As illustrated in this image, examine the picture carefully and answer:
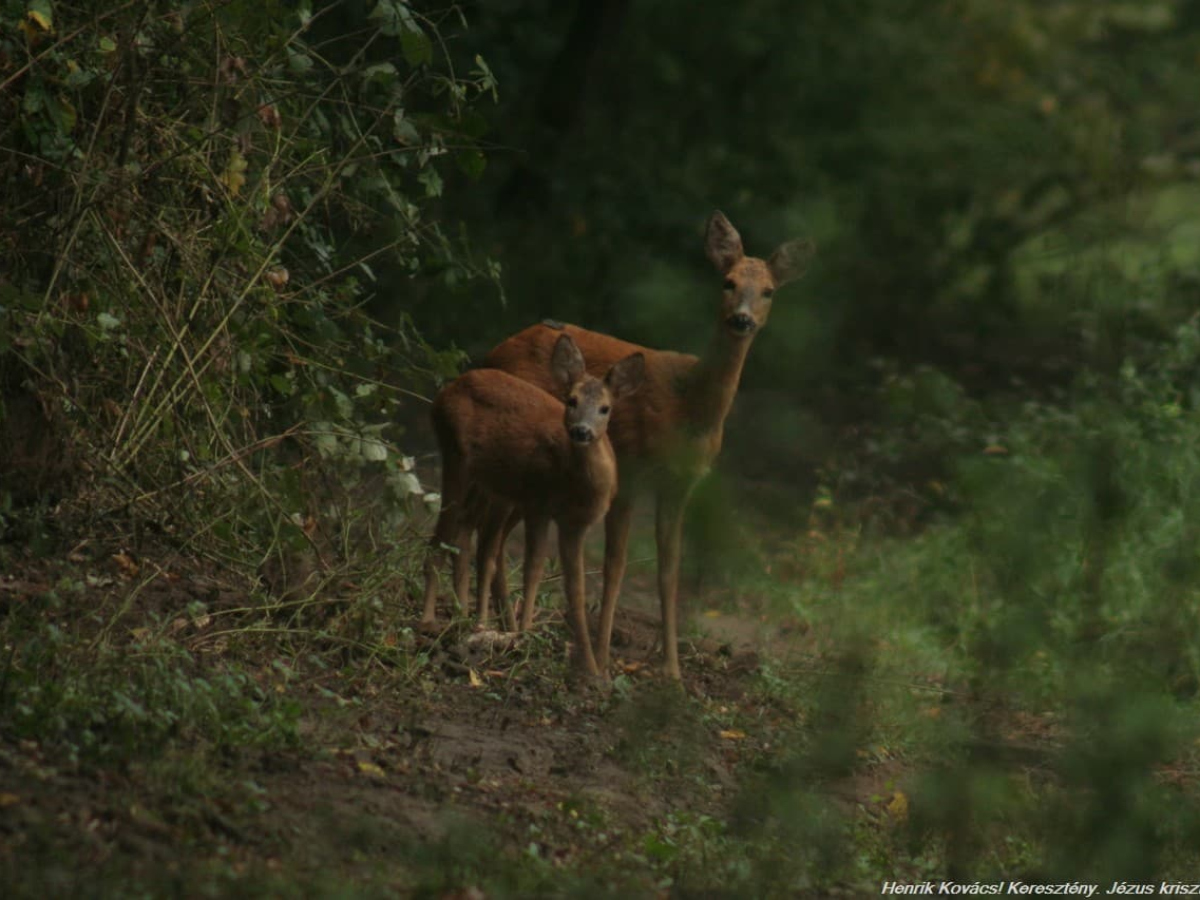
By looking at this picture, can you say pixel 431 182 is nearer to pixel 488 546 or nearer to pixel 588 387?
pixel 588 387

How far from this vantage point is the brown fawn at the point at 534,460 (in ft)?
22.6

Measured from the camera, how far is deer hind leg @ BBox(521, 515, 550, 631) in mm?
7164

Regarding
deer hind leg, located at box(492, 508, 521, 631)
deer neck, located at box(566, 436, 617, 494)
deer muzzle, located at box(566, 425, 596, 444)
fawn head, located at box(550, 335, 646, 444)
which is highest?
fawn head, located at box(550, 335, 646, 444)

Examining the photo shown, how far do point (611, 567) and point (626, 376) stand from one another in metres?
0.77

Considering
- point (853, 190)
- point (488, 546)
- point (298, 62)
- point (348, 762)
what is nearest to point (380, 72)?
point (298, 62)

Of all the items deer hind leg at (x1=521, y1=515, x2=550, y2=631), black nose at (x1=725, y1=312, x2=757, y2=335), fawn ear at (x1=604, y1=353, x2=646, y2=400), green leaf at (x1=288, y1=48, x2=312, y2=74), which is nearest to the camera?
black nose at (x1=725, y1=312, x2=757, y2=335)

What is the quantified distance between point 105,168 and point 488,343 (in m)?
4.93

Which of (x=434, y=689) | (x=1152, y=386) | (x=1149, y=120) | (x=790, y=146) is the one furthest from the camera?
(x=1152, y=386)

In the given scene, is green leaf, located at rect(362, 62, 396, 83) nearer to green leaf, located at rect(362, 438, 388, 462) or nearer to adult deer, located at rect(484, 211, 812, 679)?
Result: adult deer, located at rect(484, 211, 812, 679)

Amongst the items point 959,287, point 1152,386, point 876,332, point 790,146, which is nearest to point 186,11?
point 790,146

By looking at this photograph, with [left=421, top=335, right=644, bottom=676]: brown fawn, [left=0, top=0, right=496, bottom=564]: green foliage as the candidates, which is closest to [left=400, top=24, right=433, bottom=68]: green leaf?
[left=0, top=0, right=496, bottom=564]: green foliage

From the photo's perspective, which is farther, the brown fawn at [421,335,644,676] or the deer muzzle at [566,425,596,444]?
the brown fawn at [421,335,644,676]

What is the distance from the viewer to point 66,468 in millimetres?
6793

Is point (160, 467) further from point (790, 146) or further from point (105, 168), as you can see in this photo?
point (790, 146)
